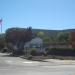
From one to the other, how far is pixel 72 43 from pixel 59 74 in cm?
4690

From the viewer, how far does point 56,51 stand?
6412 cm

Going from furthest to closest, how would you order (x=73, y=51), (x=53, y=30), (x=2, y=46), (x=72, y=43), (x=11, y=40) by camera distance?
1. (x=53, y=30)
2. (x=2, y=46)
3. (x=11, y=40)
4. (x=72, y=43)
5. (x=73, y=51)

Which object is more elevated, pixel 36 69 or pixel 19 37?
pixel 19 37

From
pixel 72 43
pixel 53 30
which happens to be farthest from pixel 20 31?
pixel 53 30

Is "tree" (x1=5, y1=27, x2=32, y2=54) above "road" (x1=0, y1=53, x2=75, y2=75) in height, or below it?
above

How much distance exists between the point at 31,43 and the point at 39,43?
7.34ft

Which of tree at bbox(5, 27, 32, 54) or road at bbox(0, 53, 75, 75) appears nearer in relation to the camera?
road at bbox(0, 53, 75, 75)

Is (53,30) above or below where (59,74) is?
above

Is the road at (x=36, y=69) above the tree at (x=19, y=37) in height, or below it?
below

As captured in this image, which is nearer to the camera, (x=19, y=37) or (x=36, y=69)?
(x=36, y=69)

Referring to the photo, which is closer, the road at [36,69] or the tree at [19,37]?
the road at [36,69]

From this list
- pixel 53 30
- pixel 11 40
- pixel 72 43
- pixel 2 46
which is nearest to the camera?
pixel 72 43

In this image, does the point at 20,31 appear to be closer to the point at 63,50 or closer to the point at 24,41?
→ the point at 24,41

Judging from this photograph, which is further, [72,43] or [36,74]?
[72,43]
